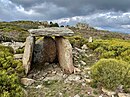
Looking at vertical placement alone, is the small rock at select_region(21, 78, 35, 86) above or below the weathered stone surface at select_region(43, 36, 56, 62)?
below

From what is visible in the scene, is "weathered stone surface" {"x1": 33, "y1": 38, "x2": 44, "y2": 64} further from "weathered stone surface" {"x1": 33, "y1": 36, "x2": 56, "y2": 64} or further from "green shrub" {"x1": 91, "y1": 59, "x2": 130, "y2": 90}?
"green shrub" {"x1": 91, "y1": 59, "x2": 130, "y2": 90}

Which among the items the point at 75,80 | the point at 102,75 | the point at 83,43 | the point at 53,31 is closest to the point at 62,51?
the point at 53,31

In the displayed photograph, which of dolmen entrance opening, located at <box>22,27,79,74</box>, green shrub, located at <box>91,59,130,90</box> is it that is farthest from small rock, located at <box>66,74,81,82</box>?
green shrub, located at <box>91,59,130,90</box>

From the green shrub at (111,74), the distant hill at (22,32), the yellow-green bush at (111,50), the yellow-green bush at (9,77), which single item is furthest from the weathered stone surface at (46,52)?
the distant hill at (22,32)

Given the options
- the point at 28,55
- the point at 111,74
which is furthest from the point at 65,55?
the point at 111,74

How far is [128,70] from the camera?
11484 mm

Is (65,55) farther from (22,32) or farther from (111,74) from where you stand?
(22,32)

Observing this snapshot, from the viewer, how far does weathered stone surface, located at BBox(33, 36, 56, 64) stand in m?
14.8

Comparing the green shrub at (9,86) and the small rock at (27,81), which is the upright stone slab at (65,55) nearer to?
the small rock at (27,81)

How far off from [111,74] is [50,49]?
15.6ft

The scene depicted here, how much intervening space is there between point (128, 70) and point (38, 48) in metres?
5.62

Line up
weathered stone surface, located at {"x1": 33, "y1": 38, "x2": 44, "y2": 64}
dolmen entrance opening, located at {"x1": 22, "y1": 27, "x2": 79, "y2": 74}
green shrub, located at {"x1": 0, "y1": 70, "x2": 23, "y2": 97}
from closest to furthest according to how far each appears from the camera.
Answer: green shrub, located at {"x1": 0, "y1": 70, "x2": 23, "y2": 97} → dolmen entrance opening, located at {"x1": 22, "y1": 27, "x2": 79, "y2": 74} → weathered stone surface, located at {"x1": 33, "y1": 38, "x2": 44, "y2": 64}

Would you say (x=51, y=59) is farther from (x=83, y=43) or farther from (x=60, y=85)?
(x=83, y=43)

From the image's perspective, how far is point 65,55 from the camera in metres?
13.4
